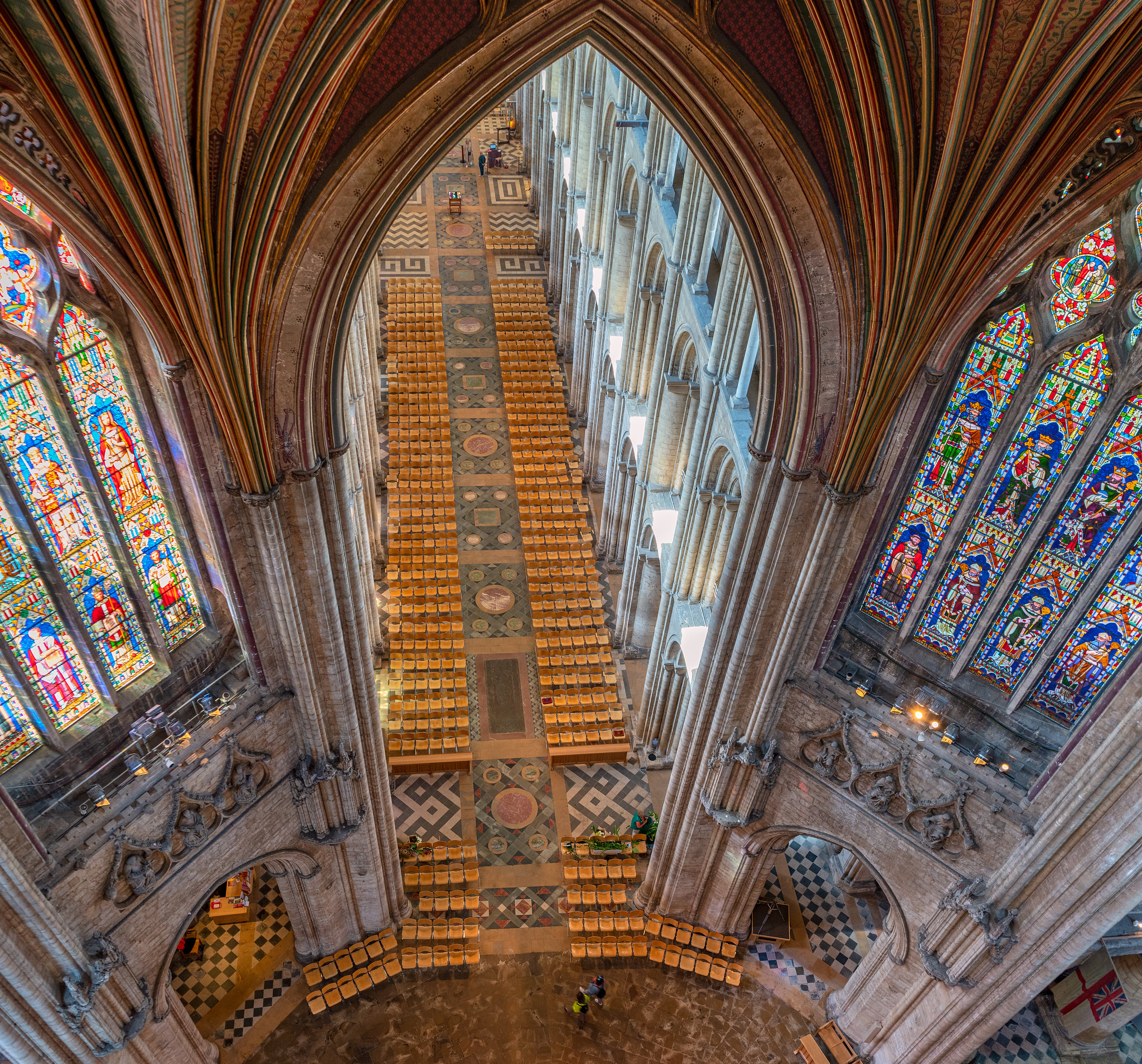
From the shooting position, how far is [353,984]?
21.2m

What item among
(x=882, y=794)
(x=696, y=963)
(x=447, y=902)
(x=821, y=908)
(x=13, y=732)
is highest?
(x=821, y=908)

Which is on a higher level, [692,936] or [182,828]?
[692,936]

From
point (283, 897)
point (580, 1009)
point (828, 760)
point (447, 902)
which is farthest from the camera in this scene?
point (447, 902)

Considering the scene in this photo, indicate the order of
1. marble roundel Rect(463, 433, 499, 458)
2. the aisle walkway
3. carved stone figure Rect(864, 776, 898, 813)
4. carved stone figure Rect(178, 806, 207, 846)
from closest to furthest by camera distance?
1. carved stone figure Rect(178, 806, 207, 846)
2. carved stone figure Rect(864, 776, 898, 813)
3. the aisle walkway
4. marble roundel Rect(463, 433, 499, 458)

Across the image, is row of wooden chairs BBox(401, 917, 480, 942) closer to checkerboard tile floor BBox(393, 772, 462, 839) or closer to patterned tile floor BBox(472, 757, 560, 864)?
patterned tile floor BBox(472, 757, 560, 864)

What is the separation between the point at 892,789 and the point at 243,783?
11071 millimetres

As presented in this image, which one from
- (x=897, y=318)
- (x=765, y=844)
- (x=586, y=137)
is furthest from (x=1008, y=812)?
(x=586, y=137)

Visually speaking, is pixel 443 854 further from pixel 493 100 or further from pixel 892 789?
pixel 493 100

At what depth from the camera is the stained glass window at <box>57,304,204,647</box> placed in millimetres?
12875

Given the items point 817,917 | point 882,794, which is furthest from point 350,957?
point 882,794

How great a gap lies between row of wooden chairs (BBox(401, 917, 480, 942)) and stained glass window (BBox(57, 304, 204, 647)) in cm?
978

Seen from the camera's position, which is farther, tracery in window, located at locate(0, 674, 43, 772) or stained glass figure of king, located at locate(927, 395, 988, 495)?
stained glass figure of king, located at locate(927, 395, 988, 495)

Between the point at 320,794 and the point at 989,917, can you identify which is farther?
the point at 320,794

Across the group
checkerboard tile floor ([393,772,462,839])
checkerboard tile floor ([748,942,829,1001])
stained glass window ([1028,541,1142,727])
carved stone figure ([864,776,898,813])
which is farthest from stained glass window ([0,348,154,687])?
checkerboard tile floor ([748,942,829,1001])
